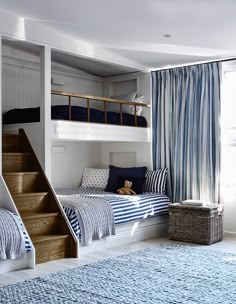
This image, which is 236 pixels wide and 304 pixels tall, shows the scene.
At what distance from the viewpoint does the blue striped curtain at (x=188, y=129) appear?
596 centimetres

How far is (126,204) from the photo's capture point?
5434mm

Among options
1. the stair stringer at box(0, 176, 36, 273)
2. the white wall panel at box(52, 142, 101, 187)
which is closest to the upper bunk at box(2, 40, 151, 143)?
the white wall panel at box(52, 142, 101, 187)

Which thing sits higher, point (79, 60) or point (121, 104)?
point (79, 60)

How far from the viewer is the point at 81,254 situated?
479 cm

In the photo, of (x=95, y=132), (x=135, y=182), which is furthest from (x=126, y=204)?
(x=95, y=132)

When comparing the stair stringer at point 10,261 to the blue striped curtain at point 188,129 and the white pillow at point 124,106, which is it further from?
the blue striped curtain at point 188,129

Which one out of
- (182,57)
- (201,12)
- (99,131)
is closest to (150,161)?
(99,131)

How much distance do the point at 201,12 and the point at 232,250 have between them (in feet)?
8.67

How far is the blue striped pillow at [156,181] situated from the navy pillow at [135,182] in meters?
0.12

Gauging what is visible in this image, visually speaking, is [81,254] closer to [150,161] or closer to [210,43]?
[150,161]

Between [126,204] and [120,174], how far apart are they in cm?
97

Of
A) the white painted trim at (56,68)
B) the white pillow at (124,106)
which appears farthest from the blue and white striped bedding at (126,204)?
the white painted trim at (56,68)

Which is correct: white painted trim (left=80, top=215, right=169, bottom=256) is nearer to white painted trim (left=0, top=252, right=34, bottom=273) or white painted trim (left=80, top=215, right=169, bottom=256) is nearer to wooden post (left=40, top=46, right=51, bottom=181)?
white painted trim (left=0, top=252, right=34, bottom=273)

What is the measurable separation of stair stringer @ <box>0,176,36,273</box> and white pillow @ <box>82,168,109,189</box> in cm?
214
